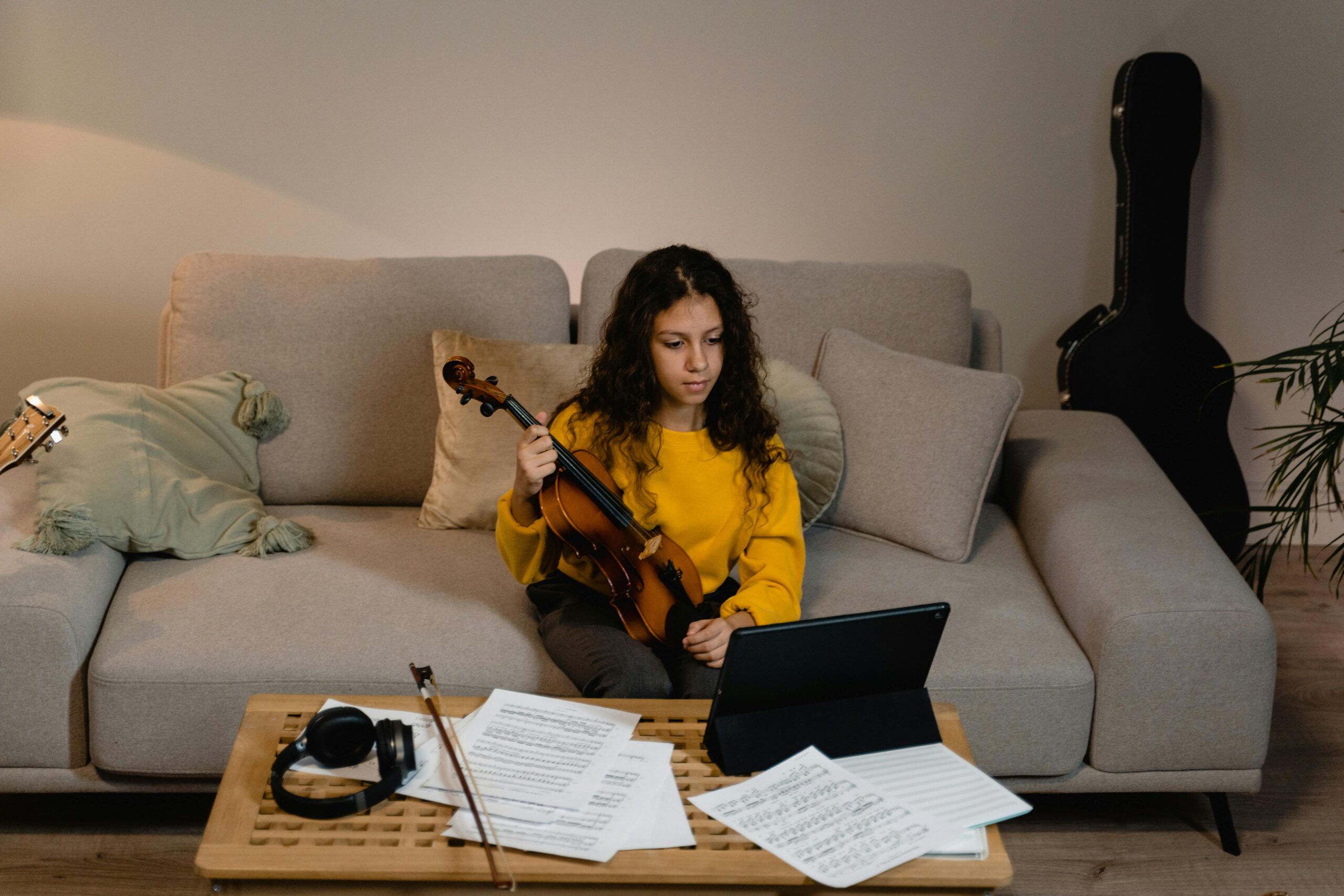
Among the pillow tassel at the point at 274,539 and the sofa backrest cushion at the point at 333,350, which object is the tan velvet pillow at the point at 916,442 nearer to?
the sofa backrest cushion at the point at 333,350

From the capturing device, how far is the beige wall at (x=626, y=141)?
2.71m

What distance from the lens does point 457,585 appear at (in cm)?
185

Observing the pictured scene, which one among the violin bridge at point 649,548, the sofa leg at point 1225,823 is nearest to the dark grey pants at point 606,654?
the violin bridge at point 649,548

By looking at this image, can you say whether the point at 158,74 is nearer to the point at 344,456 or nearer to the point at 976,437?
the point at 344,456

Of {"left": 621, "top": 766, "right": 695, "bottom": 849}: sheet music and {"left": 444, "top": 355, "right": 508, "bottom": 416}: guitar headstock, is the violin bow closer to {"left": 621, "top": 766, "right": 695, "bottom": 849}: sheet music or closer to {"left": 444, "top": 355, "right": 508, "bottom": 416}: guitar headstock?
{"left": 621, "top": 766, "right": 695, "bottom": 849}: sheet music

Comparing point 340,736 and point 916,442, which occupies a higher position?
point 916,442

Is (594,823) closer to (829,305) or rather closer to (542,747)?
(542,747)

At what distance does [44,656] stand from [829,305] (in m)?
1.47

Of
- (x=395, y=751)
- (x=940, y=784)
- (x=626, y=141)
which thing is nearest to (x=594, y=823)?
(x=395, y=751)

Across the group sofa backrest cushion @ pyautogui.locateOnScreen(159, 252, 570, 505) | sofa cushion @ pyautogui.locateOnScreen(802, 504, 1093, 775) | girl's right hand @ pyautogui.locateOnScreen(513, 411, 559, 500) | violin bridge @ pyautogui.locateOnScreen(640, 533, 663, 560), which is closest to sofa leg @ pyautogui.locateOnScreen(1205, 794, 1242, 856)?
sofa cushion @ pyautogui.locateOnScreen(802, 504, 1093, 775)

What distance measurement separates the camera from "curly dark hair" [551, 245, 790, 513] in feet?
5.35

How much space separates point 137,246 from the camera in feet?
9.24

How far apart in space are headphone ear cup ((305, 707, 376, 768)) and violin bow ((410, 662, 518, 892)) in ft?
0.25

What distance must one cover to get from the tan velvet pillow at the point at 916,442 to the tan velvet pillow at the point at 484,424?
0.50m
